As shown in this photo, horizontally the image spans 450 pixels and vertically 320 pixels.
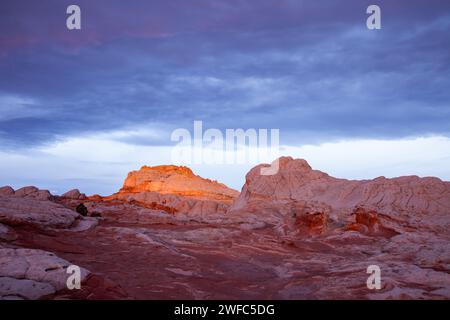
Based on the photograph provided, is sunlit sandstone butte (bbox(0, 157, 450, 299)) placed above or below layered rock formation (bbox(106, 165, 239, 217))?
below

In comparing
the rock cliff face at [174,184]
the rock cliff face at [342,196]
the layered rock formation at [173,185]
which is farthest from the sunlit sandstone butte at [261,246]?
the rock cliff face at [174,184]

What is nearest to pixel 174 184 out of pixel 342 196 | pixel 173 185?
pixel 173 185

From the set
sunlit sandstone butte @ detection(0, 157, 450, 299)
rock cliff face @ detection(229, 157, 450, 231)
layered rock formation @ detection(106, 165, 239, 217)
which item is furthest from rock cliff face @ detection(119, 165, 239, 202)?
sunlit sandstone butte @ detection(0, 157, 450, 299)

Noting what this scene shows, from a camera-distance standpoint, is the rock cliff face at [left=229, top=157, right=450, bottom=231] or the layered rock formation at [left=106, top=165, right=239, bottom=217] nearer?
the rock cliff face at [left=229, top=157, right=450, bottom=231]

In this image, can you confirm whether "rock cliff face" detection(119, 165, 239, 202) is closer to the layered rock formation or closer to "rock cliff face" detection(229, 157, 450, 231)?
the layered rock formation

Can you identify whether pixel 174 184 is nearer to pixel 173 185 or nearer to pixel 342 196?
pixel 173 185

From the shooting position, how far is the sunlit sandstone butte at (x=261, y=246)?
29.8 ft

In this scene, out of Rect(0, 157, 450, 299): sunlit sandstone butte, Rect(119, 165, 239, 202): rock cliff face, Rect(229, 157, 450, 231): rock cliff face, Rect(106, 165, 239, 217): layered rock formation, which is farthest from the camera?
Rect(119, 165, 239, 202): rock cliff face

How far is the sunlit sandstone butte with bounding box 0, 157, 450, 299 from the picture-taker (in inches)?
358

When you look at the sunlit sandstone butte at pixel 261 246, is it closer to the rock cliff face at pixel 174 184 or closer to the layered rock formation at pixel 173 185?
the layered rock formation at pixel 173 185

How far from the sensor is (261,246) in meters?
17.1

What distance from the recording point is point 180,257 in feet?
43.9

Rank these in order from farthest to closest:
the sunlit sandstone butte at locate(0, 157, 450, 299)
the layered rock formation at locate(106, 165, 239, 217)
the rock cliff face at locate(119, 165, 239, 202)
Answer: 1. the rock cliff face at locate(119, 165, 239, 202)
2. the layered rock formation at locate(106, 165, 239, 217)
3. the sunlit sandstone butte at locate(0, 157, 450, 299)
